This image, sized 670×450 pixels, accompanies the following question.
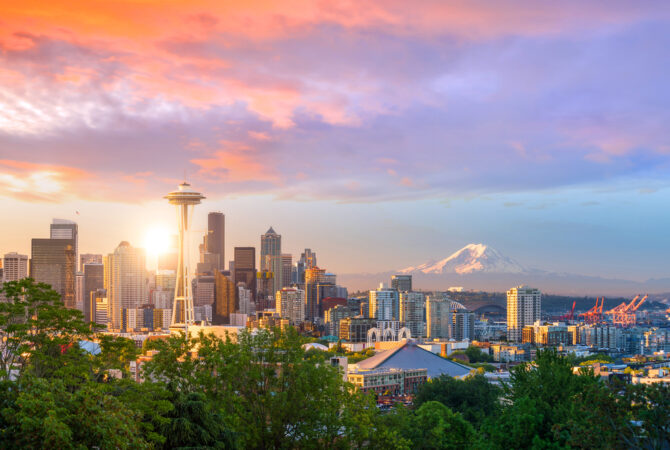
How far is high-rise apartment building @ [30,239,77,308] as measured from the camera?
193m

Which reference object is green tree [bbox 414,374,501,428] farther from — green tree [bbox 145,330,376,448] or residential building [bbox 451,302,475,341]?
residential building [bbox 451,302,475,341]

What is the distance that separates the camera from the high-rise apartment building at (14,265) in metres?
177

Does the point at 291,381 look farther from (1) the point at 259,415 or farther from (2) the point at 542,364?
(2) the point at 542,364

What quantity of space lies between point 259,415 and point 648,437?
11.5 meters

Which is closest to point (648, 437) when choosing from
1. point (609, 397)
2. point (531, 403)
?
point (609, 397)

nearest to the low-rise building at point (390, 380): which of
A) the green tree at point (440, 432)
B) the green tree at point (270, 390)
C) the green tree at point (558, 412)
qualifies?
the green tree at point (440, 432)

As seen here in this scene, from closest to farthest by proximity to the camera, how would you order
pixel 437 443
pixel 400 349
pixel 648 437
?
1. pixel 648 437
2. pixel 437 443
3. pixel 400 349

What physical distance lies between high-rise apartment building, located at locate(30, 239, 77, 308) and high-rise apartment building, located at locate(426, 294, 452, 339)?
95.3 metres

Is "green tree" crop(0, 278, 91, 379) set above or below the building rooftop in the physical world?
above

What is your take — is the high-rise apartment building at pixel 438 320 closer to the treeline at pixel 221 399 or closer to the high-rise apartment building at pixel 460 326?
the high-rise apartment building at pixel 460 326

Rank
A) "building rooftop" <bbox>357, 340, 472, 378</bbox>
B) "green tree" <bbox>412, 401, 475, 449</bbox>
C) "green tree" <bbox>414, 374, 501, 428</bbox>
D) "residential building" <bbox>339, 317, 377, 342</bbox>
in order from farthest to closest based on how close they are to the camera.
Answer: "residential building" <bbox>339, 317, 377, 342</bbox> < "building rooftop" <bbox>357, 340, 472, 378</bbox> < "green tree" <bbox>414, 374, 501, 428</bbox> < "green tree" <bbox>412, 401, 475, 449</bbox>

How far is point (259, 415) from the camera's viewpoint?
72.9 ft

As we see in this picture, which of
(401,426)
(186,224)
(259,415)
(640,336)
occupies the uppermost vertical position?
(186,224)

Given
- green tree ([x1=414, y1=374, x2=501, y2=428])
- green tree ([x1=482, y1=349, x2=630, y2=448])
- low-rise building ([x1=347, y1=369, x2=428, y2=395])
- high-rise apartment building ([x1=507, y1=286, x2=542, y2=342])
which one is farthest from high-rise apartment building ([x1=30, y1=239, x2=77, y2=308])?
green tree ([x1=482, y1=349, x2=630, y2=448])
